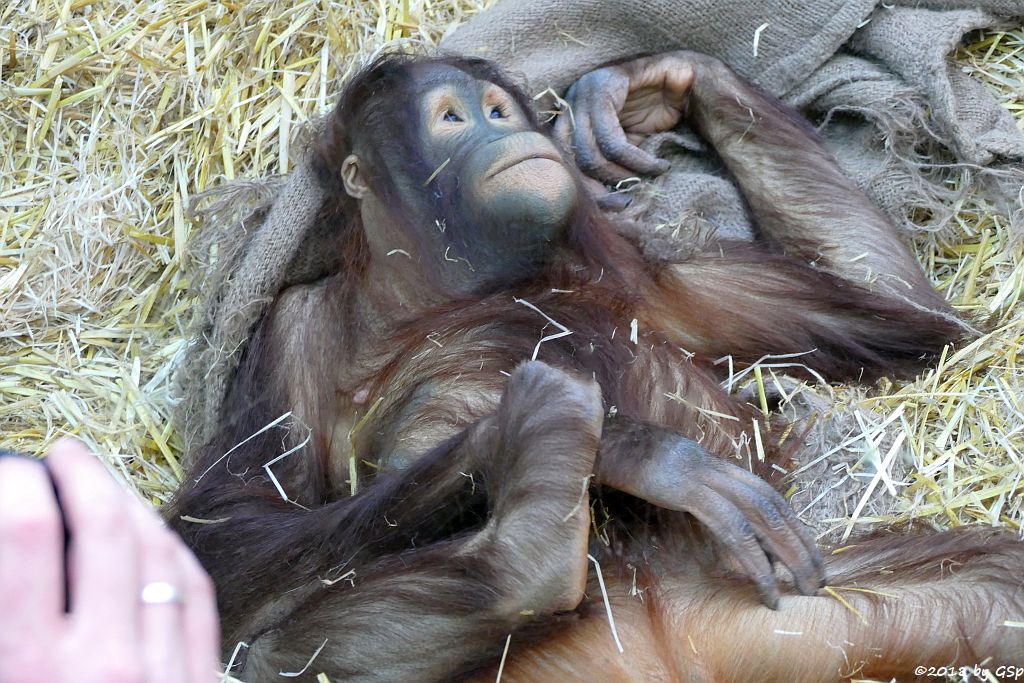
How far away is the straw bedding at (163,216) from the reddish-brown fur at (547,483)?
10.0 inches

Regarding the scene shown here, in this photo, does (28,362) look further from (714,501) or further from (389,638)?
(714,501)

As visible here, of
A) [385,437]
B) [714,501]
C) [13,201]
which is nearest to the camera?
[714,501]

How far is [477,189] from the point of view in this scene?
2898 millimetres

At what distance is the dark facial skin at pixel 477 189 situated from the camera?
2.84 metres

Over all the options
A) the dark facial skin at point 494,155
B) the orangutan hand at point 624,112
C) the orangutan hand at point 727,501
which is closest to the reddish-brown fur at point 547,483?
the orangutan hand at point 727,501

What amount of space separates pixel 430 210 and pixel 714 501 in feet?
4.09

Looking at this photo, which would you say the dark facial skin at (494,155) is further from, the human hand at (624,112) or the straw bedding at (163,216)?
the straw bedding at (163,216)

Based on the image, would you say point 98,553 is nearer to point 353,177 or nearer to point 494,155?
point 494,155

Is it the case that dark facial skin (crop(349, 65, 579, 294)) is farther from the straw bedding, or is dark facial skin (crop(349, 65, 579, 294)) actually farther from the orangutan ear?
the straw bedding

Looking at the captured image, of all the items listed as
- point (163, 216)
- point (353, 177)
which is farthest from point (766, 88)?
point (163, 216)

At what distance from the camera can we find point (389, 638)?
7.45ft

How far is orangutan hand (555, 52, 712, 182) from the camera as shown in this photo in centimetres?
370

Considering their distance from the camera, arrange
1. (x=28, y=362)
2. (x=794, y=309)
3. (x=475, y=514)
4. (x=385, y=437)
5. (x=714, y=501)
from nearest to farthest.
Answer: (x=714, y=501), (x=475, y=514), (x=385, y=437), (x=794, y=309), (x=28, y=362)

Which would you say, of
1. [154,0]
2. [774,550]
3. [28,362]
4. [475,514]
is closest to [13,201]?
[28,362]
